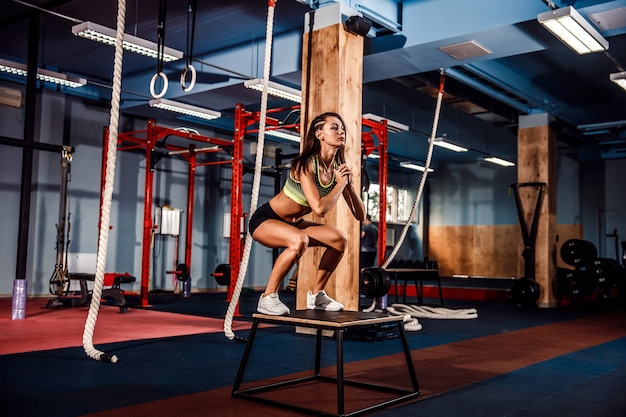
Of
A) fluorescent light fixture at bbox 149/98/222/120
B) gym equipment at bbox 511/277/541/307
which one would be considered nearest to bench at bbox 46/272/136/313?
Result: fluorescent light fixture at bbox 149/98/222/120

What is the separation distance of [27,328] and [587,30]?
20.0 feet

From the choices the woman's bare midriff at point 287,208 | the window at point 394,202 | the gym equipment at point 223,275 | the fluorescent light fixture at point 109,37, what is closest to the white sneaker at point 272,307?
the woman's bare midriff at point 287,208

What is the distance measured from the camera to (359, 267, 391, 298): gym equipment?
250 inches

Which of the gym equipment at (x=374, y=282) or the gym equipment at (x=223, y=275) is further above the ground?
the gym equipment at (x=374, y=282)

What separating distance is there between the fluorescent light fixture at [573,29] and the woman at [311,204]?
350 cm

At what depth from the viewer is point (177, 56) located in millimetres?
6371

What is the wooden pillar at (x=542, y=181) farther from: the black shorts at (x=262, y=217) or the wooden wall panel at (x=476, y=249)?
the black shorts at (x=262, y=217)

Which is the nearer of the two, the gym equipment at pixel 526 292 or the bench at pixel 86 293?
the bench at pixel 86 293

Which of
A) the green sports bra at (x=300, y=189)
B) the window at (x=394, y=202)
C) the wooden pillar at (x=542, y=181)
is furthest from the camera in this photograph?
the window at (x=394, y=202)

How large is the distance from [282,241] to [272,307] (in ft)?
1.09

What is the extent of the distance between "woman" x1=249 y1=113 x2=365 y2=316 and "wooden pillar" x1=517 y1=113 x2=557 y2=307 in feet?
24.4

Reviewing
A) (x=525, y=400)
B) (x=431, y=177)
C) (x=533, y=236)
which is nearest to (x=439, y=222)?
(x=431, y=177)

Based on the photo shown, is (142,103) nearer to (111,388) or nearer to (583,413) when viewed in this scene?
(111,388)

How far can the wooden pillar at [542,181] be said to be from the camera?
9.53 m
